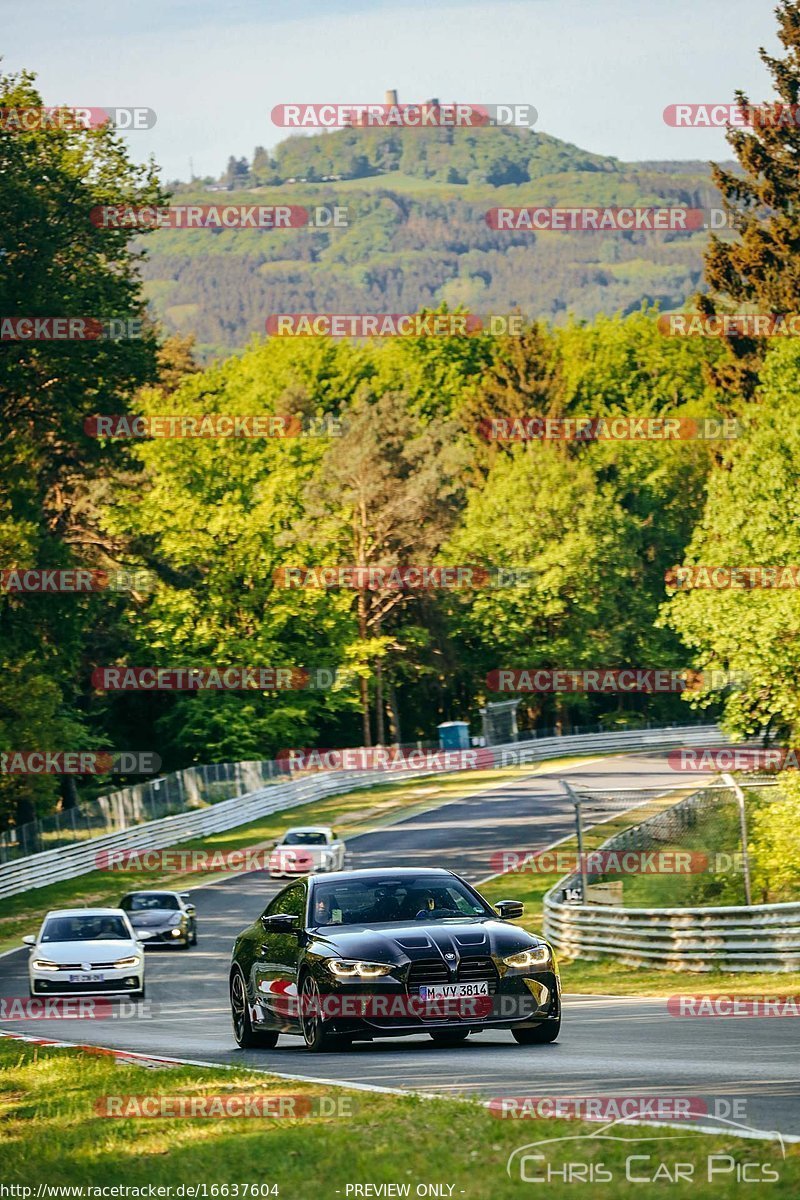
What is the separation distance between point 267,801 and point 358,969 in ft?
160

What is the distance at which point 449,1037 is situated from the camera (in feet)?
46.5

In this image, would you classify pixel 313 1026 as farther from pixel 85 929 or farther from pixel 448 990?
pixel 85 929

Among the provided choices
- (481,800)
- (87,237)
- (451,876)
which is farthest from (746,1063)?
(481,800)

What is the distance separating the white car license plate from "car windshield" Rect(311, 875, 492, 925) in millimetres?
881

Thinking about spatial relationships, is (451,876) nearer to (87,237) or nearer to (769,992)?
(769,992)

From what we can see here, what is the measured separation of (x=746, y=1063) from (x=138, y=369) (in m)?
38.0

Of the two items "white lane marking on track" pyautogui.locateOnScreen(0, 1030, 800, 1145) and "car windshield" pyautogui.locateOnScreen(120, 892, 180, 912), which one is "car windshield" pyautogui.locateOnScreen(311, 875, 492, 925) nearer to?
"white lane marking on track" pyautogui.locateOnScreen(0, 1030, 800, 1145)

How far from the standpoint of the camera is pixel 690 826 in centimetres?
3102

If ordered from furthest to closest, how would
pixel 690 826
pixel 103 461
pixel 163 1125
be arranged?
pixel 103 461, pixel 690 826, pixel 163 1125

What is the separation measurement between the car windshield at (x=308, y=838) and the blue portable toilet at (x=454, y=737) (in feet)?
103

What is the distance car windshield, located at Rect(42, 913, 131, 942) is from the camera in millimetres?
25516

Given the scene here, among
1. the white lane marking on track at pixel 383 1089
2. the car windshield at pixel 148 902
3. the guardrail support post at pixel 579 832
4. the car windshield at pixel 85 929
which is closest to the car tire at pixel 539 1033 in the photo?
the white lane marking on track at pixel 383 1089

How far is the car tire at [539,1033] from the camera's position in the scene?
13.2 m

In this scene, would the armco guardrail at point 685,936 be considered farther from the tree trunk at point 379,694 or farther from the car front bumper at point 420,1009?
the tree trunk at point 379,694
